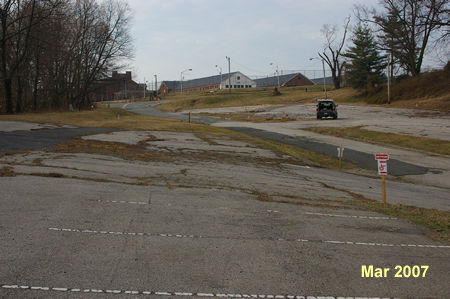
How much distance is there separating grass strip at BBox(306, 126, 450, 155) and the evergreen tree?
40.4 meters

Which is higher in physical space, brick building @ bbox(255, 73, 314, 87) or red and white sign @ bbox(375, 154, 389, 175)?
brick building @ bbox(255, 73, 314, 87)

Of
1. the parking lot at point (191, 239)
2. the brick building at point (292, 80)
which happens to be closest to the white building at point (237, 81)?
the brick building at point (292, 80)

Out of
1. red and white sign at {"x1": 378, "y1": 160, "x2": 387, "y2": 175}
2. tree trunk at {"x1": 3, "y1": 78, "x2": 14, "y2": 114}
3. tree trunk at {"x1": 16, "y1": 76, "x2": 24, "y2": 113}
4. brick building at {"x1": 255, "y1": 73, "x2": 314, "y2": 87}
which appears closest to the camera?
red and white sign at {"x1": 378, "y1": 160, "x2": 387, "y2": 175}

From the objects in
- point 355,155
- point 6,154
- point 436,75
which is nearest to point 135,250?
point 6,154

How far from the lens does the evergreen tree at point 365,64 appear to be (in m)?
74.2

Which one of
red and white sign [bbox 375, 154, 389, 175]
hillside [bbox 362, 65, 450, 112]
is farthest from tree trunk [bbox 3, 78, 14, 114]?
hillside [bbox 362, 65, 450, 112]

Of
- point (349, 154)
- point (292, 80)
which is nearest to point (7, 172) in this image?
point (349, 154)

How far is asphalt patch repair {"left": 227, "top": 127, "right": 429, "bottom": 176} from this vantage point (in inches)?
808

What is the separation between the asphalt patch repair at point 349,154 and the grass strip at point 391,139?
181 inches

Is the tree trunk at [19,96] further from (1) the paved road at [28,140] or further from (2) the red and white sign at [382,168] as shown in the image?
(2) the red and white sign at [382,168]

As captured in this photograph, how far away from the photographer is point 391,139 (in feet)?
100

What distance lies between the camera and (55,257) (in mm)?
5785

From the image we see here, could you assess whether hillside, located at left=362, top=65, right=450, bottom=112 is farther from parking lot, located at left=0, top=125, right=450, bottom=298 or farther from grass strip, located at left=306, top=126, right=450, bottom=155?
parking lot, located at left=0, top=125, right=450, bottom=298

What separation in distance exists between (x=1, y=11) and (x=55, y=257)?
37266mm
